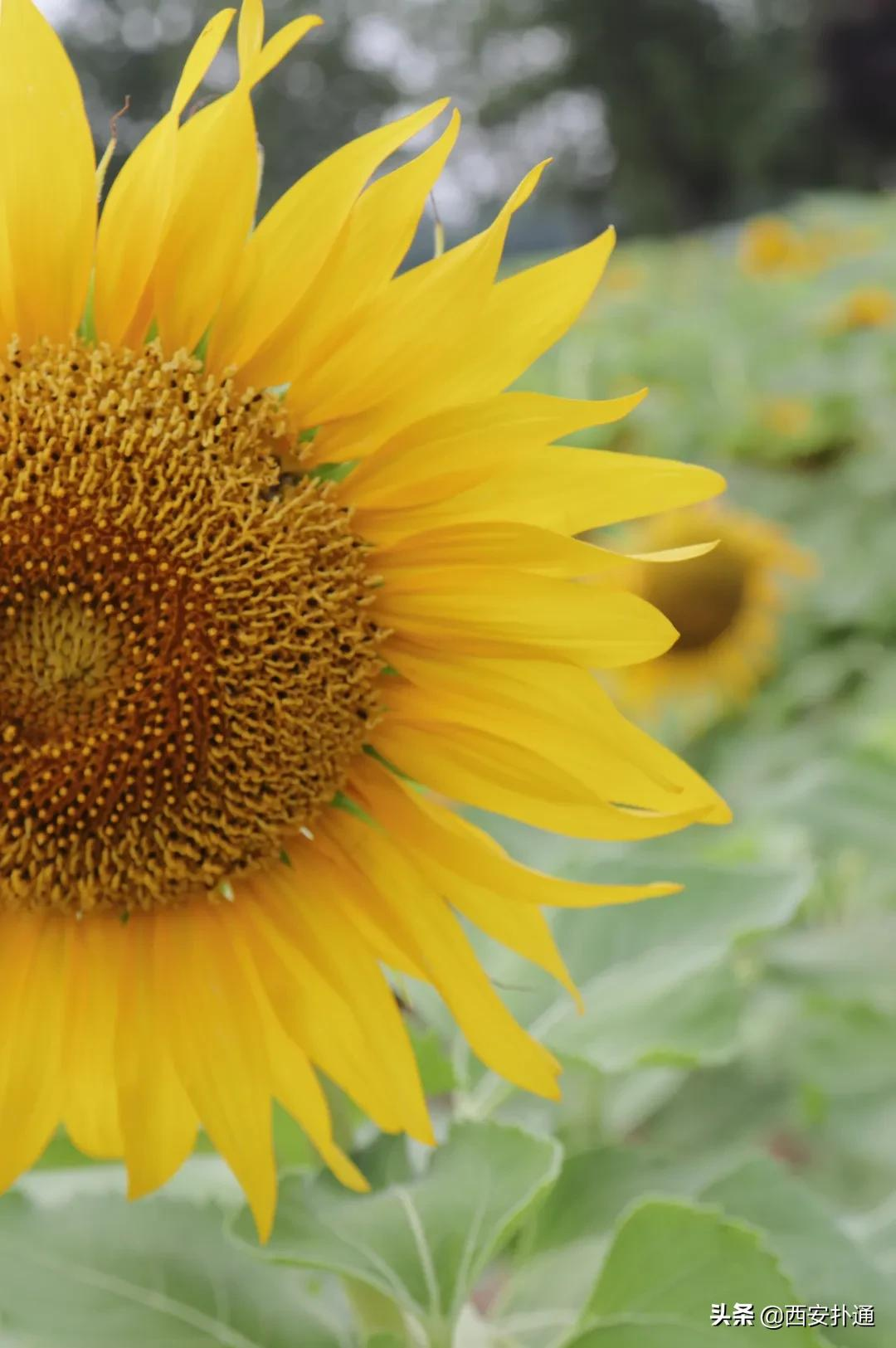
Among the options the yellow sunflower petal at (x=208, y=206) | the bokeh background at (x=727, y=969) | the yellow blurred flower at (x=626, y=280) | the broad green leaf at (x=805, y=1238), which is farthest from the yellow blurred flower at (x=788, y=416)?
the yellow sunflower petal at (x=208, y=206)

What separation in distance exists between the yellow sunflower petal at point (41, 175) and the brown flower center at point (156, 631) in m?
0.03

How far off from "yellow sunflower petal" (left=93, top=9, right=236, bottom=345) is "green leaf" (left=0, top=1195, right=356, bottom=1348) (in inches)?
15.6

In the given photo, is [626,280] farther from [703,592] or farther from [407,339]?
[407,339]

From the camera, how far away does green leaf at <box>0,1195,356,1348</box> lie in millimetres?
587

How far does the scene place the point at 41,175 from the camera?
52 cm

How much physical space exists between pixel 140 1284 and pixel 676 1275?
24 cm

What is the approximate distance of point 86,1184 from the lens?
2.39ft

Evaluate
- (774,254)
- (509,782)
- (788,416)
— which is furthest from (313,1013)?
(774,254)

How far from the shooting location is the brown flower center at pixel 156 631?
0.55 metres

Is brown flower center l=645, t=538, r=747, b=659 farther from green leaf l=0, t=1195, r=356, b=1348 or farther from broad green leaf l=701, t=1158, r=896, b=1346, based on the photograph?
green leaf l=0, t=1195, r=356, b=1348

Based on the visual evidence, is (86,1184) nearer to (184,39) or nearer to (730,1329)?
(730,1329)

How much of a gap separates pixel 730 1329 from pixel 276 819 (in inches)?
11.1

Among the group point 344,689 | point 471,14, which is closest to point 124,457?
point 344,689

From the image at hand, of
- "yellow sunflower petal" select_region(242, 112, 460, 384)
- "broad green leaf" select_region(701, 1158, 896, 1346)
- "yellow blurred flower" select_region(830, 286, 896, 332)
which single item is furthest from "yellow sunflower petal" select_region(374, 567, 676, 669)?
"yellow blurred flower" select_region(830, 286, 896, 332)
